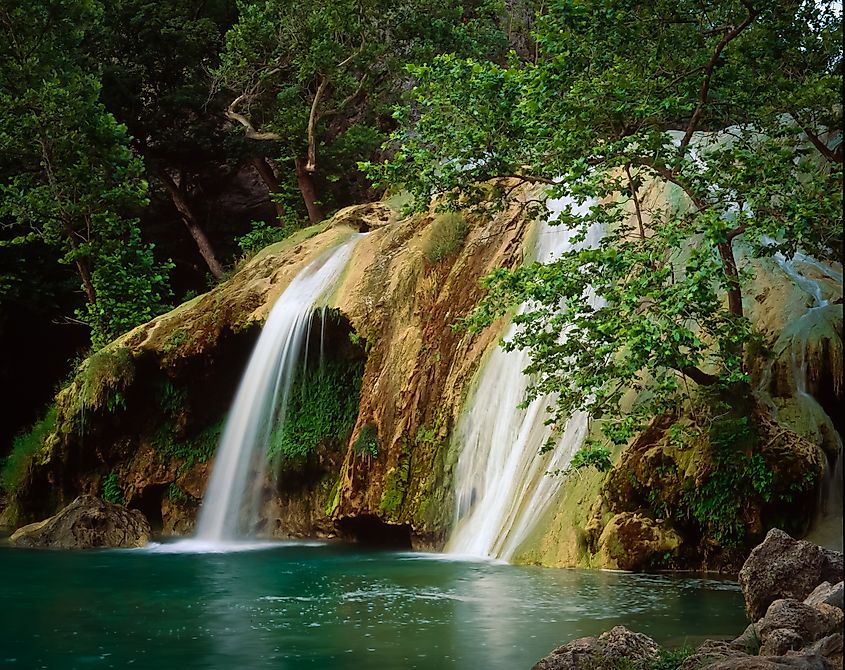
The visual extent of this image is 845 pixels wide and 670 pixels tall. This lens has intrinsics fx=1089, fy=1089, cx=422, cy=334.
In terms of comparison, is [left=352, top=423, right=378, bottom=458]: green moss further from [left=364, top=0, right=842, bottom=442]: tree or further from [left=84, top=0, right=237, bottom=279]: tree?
[left=84, top=0, right=237, bottom=279]: tree

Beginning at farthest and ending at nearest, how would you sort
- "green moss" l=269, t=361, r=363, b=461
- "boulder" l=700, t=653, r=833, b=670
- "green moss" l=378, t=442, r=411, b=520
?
"green moss" l=269, t=361, r=363, b=461
"green moss" l=378, t=442, r=411, b=520
"boulder" l=700, t=653, r=833, b=670

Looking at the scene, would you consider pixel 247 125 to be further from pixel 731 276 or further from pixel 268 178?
pixel 731 276

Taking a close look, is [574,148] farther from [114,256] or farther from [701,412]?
[114,256]

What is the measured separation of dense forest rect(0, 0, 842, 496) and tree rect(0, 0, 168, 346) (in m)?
0.05

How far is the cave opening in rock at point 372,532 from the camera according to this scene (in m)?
16.8

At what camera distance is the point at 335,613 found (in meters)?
9.99

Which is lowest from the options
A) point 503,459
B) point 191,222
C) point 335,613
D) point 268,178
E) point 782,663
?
point 335,613

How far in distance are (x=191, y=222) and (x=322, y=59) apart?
6.86 meters

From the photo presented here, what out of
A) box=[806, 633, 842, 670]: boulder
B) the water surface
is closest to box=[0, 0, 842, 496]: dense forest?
the water surface

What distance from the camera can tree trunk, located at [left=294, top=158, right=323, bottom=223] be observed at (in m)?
26.5

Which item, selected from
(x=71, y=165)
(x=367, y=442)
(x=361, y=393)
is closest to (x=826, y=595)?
(x=367, y=442)

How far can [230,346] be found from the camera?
1956 centimetres

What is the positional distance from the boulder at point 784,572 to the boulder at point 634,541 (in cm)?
358

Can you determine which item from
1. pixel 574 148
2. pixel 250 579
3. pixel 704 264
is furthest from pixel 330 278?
pixel 704 264
